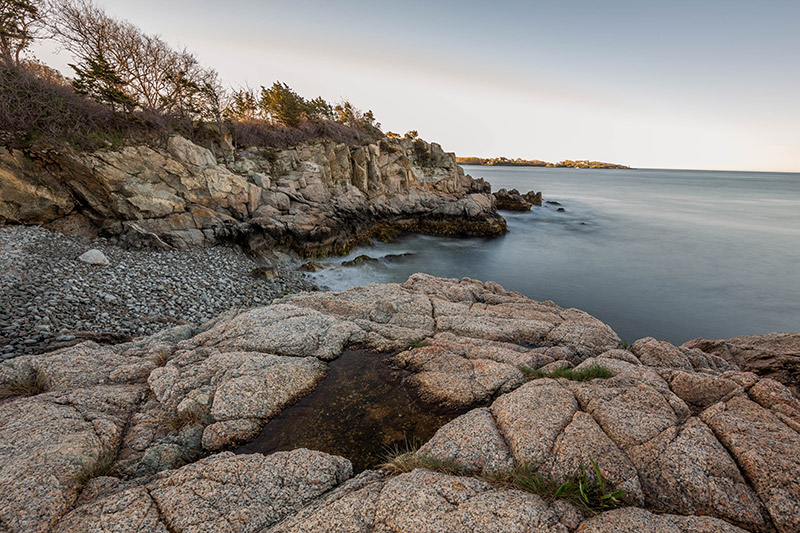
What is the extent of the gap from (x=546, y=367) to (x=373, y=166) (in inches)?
1291

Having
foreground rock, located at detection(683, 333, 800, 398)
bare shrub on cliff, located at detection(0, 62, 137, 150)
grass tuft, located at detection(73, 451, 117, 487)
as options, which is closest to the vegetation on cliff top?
bare shrub on cliff, located at detection(0, 62, 137, 150)

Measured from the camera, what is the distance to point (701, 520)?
3.74 meters

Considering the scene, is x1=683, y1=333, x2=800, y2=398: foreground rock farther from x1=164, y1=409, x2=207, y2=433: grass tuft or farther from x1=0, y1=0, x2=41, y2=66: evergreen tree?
x1=0, y1=0, x2=41, y2=66: evergreen tree

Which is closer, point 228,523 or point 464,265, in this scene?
point 228,523

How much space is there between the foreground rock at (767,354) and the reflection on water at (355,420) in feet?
30.8

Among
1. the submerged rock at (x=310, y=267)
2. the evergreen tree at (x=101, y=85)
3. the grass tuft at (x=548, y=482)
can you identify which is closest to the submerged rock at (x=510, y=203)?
the submerged rock at (x=310, y=267)

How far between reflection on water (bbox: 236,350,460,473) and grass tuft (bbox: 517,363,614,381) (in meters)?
2.30

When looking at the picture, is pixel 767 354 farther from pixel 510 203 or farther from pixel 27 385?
pixel 510 203

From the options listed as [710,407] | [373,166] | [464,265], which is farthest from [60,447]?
[373,166]

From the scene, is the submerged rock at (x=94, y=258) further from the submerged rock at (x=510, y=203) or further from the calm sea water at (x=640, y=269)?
the submerged rock at (x=510, y=203)

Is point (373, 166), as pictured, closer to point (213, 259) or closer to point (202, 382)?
point (213, 259)

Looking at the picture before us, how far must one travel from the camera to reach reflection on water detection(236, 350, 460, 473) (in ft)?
19.4

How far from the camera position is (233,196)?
23031 millimetres

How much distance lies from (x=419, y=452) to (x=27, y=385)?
8.59 meters
